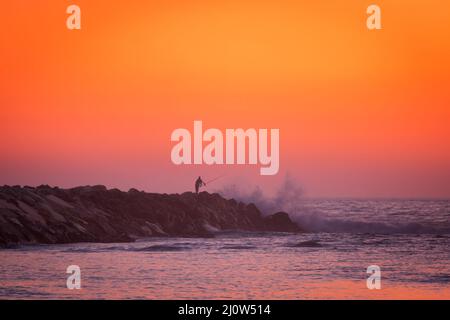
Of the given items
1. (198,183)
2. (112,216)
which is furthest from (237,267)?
(198,183)

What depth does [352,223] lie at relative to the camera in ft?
215

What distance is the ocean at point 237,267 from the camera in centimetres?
2434

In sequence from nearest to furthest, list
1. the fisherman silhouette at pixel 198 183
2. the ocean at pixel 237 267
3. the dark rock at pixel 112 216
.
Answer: the ocean at pixel 237 267 → the dark rock at pixel 112 216 → the fisherman silhouette at pixel 198 183

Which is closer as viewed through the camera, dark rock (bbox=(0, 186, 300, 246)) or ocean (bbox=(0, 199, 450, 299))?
ocean (bbox=(0, 199, 450, 299))

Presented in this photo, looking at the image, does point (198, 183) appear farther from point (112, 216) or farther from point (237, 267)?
point (237, 267)

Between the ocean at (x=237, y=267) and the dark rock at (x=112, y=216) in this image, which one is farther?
the dark rock at (x=112, y=216)

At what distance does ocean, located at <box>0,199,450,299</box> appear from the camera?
2434cm

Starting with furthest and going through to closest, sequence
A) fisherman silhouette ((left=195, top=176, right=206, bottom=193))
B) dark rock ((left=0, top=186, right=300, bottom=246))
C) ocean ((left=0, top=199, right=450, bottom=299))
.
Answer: fisherman silhouette ((left=195, top=176, right=206, bottom=193)) < dark rock ((left=0, top=186, right=300, bottom=246)) < ocean ((left=0, top=199, right=450, bottom=299))

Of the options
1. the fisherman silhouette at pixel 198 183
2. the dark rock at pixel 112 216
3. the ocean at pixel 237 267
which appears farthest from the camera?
the fisherman silhouette at pixel 198 183

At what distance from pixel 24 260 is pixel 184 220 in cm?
1571

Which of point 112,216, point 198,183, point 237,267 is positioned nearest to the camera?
point 237,267

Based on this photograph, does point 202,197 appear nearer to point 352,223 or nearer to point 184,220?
point 184,220

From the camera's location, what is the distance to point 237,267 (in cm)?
3112
